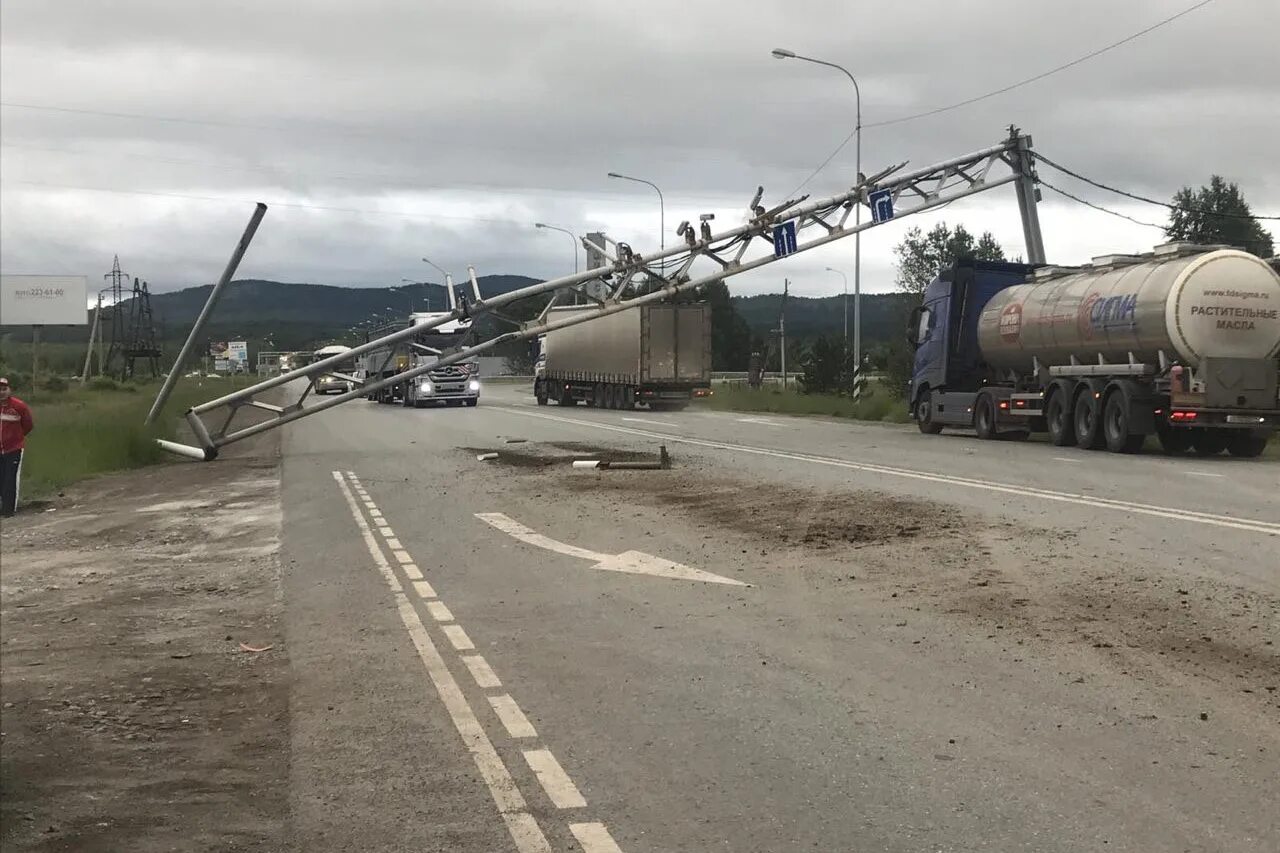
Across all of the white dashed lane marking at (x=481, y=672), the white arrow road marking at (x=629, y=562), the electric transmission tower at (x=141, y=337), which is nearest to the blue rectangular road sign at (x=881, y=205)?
the white arrow road marking at (x=629, y=562)

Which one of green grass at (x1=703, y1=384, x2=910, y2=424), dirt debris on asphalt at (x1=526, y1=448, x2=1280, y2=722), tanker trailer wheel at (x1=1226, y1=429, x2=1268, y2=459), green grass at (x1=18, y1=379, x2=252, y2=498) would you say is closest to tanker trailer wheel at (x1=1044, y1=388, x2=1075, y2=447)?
tanker trailer wheel at (x1=1226, y1=429, x2=1268, y2=459)

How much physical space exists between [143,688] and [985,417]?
915 inches

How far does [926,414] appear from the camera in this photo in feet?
102

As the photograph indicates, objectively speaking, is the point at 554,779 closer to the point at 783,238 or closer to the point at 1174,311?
the point at 1174,311

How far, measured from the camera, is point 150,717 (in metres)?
7.05

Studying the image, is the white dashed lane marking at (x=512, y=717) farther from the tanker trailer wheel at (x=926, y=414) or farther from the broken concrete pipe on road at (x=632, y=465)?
the tanker trailer wheel at (x=926, y=414)

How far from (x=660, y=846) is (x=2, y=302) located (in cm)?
491

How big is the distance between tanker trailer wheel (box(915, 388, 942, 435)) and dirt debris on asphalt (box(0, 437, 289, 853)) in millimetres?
18808

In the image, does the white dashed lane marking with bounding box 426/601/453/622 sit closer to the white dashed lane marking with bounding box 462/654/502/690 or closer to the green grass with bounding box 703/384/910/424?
the white dashed lane marking with bounding box 462/654/502/690

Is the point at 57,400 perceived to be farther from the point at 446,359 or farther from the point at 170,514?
the point at 170,514

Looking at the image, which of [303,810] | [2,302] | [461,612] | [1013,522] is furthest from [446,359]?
[303,810]

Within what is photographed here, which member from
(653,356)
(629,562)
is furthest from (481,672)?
(653,356)

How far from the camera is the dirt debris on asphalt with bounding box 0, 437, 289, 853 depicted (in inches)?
210

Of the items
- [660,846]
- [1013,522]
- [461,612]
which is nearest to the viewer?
[660,846]
